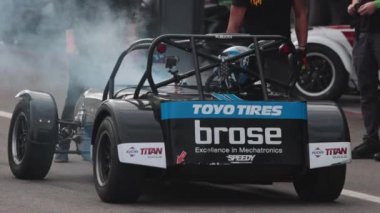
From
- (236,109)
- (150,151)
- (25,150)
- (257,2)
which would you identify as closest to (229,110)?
(236,109)

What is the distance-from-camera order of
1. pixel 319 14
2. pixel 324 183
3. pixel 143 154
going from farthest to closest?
pixel 319 14 → pixel 324 183 → pixel 143 154

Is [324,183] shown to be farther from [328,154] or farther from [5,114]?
[5,114]

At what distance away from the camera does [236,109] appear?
7.54 meters

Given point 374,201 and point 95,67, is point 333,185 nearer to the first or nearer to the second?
point 374,201

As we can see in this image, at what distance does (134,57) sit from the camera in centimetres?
1011

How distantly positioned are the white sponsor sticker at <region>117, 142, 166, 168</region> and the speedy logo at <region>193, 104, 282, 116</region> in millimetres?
342

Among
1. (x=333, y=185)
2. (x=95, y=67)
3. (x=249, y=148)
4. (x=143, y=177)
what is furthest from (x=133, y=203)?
(x=95, y=67)

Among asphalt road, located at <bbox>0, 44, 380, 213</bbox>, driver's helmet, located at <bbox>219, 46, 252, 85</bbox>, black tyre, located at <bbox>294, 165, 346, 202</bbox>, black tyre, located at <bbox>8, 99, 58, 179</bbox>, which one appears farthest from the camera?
black tyre, located at <bbox>8, 99, 58, 179</bbox>

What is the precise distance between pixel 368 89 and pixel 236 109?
3191mm

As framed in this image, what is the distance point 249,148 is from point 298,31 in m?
2.45

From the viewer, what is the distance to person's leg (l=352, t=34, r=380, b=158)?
34.1ft

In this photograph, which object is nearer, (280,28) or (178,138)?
(178,138)

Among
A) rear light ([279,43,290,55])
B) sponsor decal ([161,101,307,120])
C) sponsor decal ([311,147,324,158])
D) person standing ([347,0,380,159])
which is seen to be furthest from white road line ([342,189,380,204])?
person standing ([347,0,380,159])

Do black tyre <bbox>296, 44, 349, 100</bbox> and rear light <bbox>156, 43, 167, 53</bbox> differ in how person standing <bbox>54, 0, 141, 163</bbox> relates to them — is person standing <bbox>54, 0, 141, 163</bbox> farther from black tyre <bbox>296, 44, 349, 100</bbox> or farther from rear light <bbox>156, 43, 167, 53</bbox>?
black tyre <bbox>296, 44, 349, 100</bbox>
